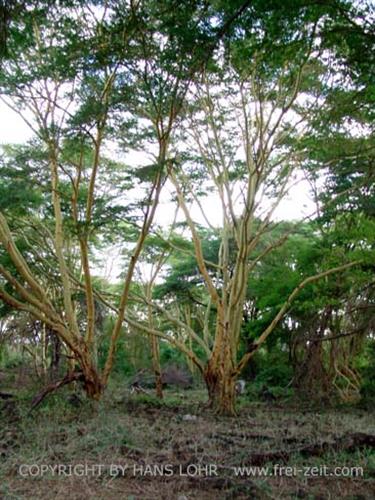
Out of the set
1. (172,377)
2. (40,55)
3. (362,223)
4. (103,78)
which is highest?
(40,55)

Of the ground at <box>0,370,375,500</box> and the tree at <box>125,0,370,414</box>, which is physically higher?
the tree at <box>125,0,370,414</box>

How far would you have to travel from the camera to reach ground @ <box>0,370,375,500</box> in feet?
10.9

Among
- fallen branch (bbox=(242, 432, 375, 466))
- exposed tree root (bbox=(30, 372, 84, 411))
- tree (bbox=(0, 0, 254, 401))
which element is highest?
tree (bbox=(0, 0, 254, 401))

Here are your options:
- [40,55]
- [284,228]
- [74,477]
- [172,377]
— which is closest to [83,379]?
[74,477]

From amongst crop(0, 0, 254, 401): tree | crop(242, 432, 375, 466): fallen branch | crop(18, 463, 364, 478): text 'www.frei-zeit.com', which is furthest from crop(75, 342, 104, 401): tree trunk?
crop(242, 432, 375, 466): fallen branch

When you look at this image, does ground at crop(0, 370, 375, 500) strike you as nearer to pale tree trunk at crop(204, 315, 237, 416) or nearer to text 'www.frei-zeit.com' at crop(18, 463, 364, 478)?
text 'www.frei-zeit.com' at crop(18, 463, 364, 478)

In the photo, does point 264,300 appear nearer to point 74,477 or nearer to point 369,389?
point 369,389

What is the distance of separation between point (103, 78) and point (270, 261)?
8.26 meters

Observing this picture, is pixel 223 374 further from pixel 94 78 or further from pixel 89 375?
pixel 94 78

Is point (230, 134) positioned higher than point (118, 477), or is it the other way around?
point (230, 134)

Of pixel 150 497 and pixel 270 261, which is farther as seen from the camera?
pixel 270 261

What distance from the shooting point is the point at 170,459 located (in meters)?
4.07

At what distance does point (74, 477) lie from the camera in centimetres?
354

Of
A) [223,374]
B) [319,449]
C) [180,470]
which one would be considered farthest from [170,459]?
[223,374]
